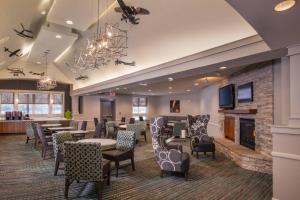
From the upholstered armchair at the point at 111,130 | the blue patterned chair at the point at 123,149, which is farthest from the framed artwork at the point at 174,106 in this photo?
the blue patterned chair at the point at 123,149

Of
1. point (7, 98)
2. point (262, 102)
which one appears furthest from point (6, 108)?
point (262, 102)

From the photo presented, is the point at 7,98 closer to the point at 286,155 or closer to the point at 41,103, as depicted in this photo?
the point at 41,103

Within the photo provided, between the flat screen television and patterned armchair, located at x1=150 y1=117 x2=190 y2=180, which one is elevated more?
the flat screen television

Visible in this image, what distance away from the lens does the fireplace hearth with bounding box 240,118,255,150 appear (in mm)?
6109

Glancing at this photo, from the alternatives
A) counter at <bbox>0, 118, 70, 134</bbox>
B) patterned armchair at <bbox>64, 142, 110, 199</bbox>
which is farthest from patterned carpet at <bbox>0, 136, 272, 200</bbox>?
counter at <bbox>0, 118, 70, 134</bbox>

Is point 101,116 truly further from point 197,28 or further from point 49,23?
point 197,28

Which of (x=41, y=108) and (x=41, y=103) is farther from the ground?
(x=41, y=103)

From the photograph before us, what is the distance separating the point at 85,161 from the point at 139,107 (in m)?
14.1

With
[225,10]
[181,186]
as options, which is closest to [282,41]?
[225,10]

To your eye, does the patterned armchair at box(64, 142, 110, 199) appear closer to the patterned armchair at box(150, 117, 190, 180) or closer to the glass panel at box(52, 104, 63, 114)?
the patterned armchair at box(150, 117, 190, 180)

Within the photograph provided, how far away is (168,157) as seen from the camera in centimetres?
468

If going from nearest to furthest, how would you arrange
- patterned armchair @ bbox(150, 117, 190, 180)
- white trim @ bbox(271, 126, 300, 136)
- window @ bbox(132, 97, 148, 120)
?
white trim @ bbox(271, 126, 300, 136), patterned armchair @ bbox(150, 117, 190, 180), window @ bbox(132, 97, 148, 120)

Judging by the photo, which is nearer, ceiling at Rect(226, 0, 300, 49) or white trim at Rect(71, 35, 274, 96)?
ceiling at Rect(226, 0, 300, 49)

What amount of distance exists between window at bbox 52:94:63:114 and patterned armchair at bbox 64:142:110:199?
11.3 metres
